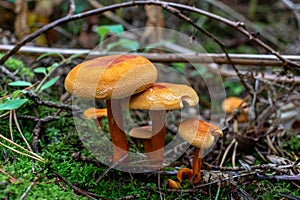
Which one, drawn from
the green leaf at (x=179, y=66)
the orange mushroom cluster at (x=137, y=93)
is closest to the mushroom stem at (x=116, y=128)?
the orange mushroom cluster at (x=137, y=93)

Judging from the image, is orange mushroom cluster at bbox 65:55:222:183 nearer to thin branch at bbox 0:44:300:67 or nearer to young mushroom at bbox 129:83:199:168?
young mushroom at bbox 129:83:199:168

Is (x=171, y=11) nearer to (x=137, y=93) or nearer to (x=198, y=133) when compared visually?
(x=137, y=93)

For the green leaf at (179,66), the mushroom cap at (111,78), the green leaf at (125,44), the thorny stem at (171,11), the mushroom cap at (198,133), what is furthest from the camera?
the green leaf at (179,66)

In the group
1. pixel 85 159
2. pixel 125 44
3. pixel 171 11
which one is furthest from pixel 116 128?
pixel 125 44

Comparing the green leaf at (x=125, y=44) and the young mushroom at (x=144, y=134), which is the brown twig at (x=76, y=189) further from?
the green leaf at (x=125, y=44)

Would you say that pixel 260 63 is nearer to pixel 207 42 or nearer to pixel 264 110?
pixel 264 110
